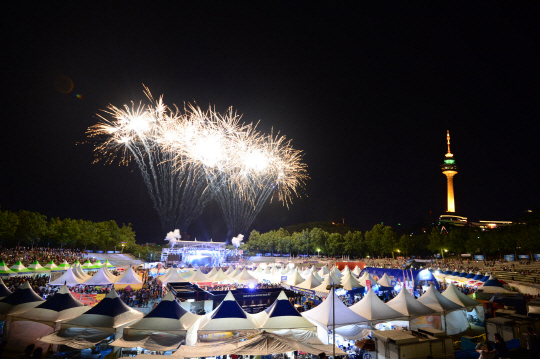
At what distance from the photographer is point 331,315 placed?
12.4 metres

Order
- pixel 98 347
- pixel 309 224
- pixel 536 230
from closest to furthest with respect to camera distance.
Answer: pixel 98 347 < pixel 536 230 < pixel 309 224

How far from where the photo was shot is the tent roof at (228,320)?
11.3 meters

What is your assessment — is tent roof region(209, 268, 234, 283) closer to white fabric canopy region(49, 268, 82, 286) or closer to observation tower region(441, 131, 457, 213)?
white fabric canopy region(49, 268, 82, 286)

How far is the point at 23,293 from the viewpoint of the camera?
13109 millimetres

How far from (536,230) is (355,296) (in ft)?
146

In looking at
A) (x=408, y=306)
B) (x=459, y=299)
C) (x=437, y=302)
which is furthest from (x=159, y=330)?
(x=459, y=299)

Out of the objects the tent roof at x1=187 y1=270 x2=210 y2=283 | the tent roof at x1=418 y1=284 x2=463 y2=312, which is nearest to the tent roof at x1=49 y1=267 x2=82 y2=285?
the tent roof at x1=187 y1=270 x2=210 y2=283

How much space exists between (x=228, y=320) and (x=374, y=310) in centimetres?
645

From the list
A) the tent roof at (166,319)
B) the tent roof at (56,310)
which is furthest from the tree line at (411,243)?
the tent roof at (56,310)

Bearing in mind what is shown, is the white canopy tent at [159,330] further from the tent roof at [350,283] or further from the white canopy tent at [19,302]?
the tent roof at [350,283]

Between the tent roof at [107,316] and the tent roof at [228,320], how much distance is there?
283 centimetres

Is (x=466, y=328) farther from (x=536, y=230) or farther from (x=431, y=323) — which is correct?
(x=536, y=230)

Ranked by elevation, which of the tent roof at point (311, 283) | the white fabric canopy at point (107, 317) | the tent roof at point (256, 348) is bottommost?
the tent roof at point (311, 283)

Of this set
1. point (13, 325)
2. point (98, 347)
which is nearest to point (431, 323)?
point (98, 347)
